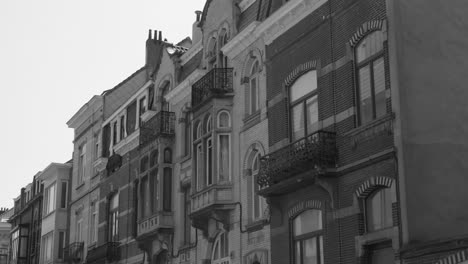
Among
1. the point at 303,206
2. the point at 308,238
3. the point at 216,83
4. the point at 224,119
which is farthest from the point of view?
the point at 216,83

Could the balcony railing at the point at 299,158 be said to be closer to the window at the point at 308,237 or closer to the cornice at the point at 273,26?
the window at the point at 308,237

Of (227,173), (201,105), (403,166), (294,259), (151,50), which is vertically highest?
(151,50)

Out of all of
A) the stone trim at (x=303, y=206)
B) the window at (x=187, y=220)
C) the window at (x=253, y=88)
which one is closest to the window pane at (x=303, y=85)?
the window at (x=253, y=88)

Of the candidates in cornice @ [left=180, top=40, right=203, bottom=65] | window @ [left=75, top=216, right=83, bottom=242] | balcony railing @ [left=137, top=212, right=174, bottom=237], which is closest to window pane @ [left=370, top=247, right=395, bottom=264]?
balcony railing @ [left=137, top=212, right=174, bottom=237]

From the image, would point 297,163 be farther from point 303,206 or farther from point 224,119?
point 224,119

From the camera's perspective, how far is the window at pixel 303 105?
82.0ft

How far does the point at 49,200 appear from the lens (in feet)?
180

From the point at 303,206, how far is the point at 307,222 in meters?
0.56

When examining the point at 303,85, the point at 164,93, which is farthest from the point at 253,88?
the point at 164,93

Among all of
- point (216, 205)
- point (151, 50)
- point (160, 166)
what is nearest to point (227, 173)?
Answer: point (216, 205)

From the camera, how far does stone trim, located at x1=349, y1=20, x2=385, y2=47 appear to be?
869 inches

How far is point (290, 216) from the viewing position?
82.9 ft

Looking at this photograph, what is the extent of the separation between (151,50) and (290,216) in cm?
2337

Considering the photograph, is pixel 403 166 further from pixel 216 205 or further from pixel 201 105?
pixel 201 105
